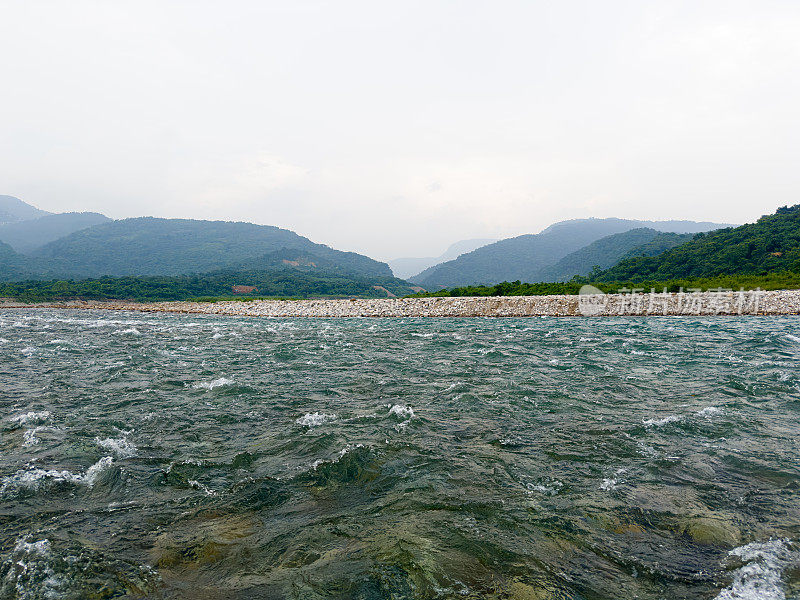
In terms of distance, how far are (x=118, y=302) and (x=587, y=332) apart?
310 ft

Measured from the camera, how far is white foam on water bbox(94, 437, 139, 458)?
6.73 meters

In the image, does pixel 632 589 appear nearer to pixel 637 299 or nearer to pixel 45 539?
pixel 45 539

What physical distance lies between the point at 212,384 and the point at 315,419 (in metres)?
5.10

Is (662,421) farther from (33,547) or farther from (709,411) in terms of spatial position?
(33,547)

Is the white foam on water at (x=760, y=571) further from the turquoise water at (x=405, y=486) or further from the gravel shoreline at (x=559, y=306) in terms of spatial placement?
the gravel shoreline at (x=559, y=306)

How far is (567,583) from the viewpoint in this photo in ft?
12.1

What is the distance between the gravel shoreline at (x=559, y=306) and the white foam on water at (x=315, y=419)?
3466cm

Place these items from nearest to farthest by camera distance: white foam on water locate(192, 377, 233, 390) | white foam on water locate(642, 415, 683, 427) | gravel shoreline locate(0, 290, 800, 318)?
white foam on water locate(642, 415, 683, 427) < white foam on water locate(192, 377, 233, 390) < gravel shoreline locate(0, 290, 800, 318)

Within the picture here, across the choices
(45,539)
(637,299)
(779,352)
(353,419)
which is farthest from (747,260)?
(45,539)

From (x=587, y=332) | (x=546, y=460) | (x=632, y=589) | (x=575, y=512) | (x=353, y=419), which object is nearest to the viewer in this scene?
(x=632, y=589)

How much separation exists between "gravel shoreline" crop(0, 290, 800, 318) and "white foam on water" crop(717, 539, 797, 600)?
37118 millimetres

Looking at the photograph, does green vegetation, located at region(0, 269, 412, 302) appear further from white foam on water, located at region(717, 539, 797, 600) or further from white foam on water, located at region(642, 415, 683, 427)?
white foam on water, located at region(717, 539, 797, 600)

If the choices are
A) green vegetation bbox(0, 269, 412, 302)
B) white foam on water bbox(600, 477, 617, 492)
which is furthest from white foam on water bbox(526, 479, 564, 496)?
green vegetation bbox(0, 269, 412, 302)

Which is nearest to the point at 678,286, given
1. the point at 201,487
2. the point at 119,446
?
the point at 201,487
